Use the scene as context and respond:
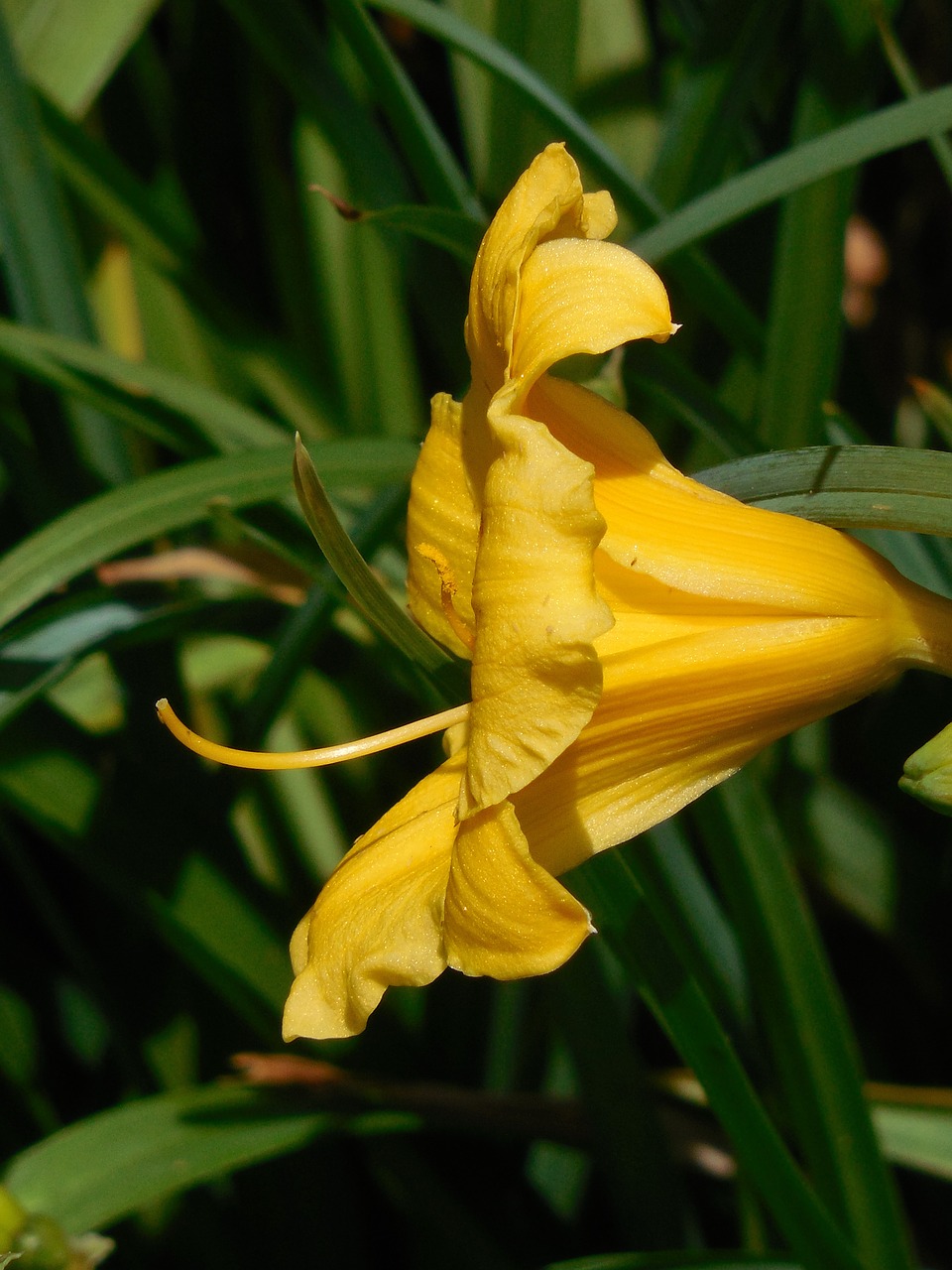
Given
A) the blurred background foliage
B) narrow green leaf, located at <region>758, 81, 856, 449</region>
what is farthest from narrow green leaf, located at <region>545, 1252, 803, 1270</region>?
narrow green leaf, located at <region>758, 81, 856, 449</region>

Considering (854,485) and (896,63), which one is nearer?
(854,485)

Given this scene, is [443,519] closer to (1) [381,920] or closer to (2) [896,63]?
(1) [381,920]

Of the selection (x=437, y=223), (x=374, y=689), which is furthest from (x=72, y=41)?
(x=374, y=689)

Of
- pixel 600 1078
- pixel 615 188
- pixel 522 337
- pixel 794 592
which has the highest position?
pixel 615 188

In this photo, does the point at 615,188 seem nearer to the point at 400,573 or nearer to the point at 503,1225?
the point at 400,573

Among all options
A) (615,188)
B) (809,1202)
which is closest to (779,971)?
(809,1202)

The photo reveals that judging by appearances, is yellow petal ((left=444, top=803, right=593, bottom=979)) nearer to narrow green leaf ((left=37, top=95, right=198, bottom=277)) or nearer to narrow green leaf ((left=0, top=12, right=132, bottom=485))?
narrow green leaf ((left=0, top=12, right=132, bottom=485))

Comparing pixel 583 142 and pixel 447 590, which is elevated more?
pixel 583 142
